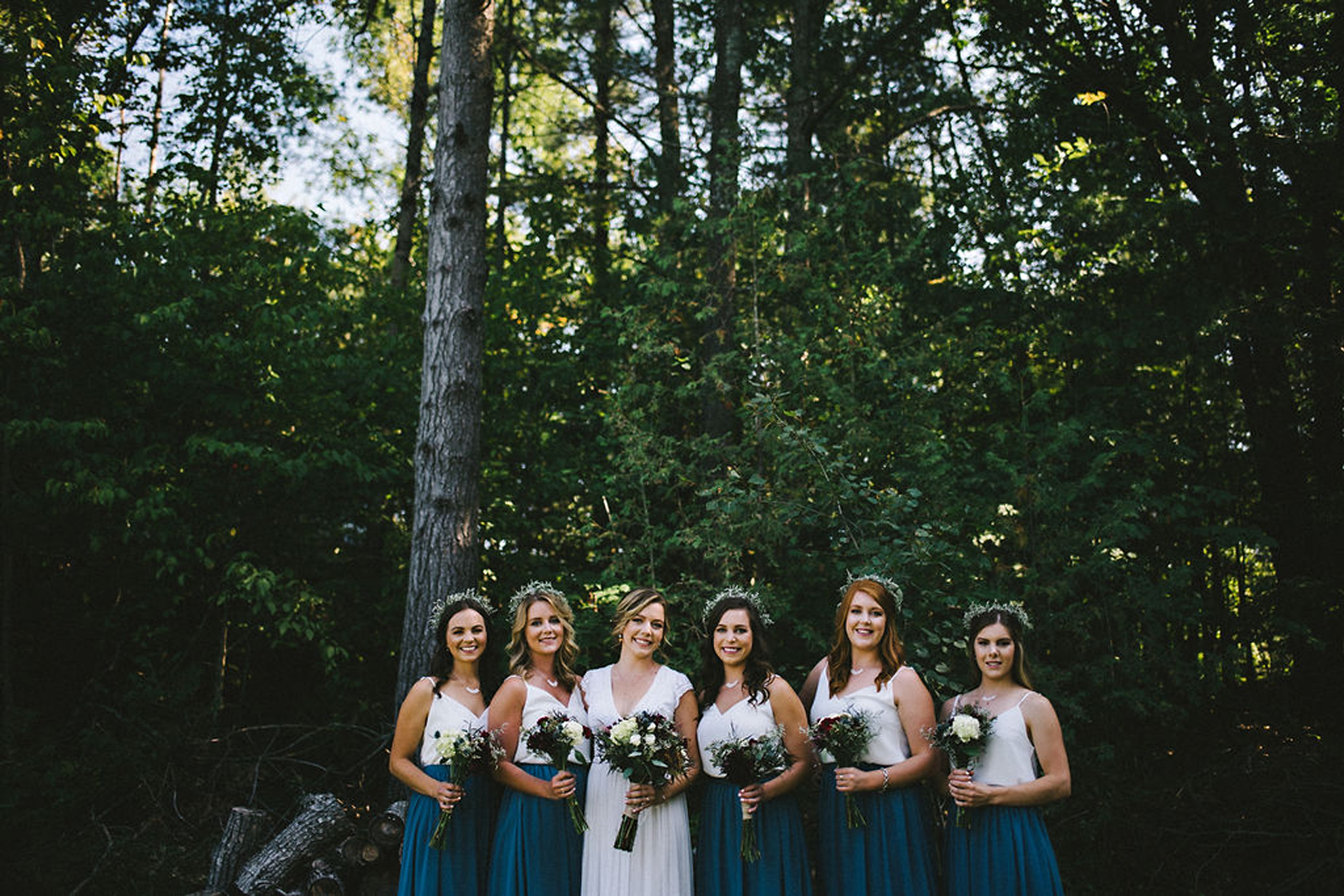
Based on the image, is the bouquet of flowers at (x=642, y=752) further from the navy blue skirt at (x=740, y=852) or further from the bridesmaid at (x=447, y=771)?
the bridesmaid at (x=447, y=771)

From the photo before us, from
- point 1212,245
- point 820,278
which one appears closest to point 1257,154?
point 1212,245

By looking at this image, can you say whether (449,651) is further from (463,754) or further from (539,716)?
(463,754)

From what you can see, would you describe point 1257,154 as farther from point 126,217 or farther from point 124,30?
point 124,30

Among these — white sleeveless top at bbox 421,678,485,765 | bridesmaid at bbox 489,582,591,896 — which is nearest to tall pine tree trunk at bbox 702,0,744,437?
bridesmaid at bbox 489,582,591,896

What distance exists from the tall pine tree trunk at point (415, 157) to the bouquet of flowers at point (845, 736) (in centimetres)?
894

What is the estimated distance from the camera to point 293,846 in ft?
19.4

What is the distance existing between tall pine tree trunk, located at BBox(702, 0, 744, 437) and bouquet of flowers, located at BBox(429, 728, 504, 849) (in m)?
3.91

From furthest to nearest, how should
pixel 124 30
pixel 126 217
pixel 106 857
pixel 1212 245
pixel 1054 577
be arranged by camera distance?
pixel 124 30, pixel 1212 245, pixel 126 217, pixel 1054 577, pixel 106 857

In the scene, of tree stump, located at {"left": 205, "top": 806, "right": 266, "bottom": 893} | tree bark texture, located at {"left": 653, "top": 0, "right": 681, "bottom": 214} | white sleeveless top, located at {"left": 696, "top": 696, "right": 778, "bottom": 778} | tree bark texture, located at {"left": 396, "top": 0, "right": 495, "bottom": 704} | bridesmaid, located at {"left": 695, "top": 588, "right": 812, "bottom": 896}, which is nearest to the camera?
bridesmaid, located at {"left": 695, "top": 588, "right": 812, "bottom": 896}

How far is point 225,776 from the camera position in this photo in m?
8.10

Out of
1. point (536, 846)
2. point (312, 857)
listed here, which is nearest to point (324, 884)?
point (312, 857)

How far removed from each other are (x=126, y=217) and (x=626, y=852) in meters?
6.59

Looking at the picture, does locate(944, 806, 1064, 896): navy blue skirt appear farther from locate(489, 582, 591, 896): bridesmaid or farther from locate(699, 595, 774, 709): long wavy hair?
locate(489, 582, 591, 896): bridesmaid

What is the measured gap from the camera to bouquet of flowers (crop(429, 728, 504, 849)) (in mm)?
4379
